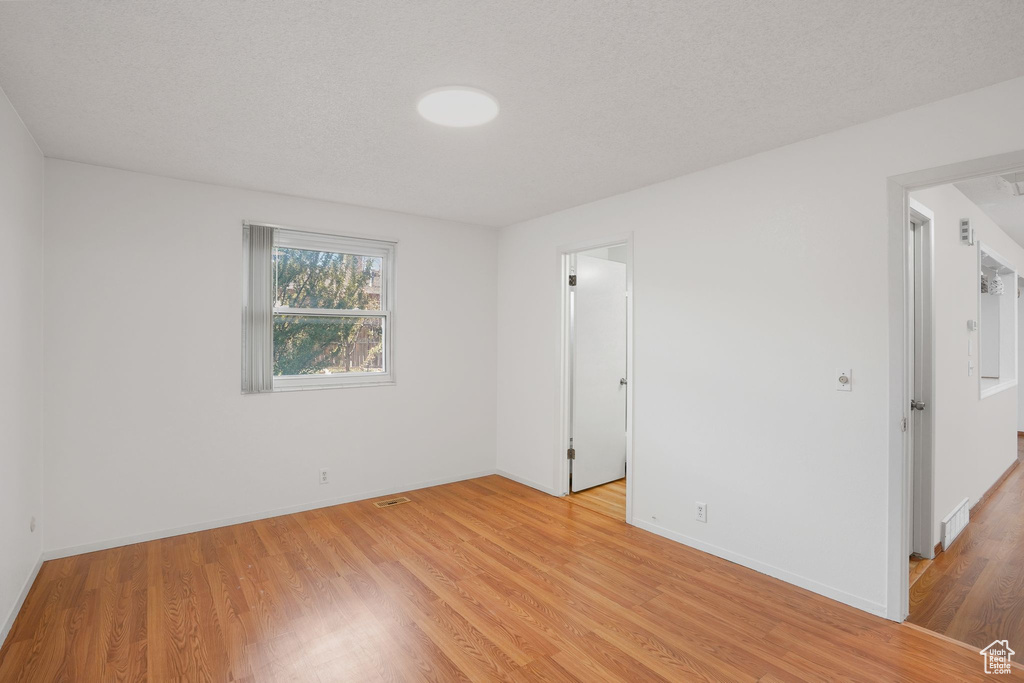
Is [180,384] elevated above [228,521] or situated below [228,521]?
above

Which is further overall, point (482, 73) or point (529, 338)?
point (529, 338)

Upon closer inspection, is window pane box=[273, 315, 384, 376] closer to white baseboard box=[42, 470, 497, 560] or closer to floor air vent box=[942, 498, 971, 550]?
white baseboard box=[42, 470, 497, 560]

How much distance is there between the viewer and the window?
3736mm

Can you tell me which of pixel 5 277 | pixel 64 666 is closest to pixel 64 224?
pixel 5 277

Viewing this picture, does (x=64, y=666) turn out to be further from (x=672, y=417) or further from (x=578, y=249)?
(x=578, y=249)

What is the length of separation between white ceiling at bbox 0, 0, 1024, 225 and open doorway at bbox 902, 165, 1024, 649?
83 cm

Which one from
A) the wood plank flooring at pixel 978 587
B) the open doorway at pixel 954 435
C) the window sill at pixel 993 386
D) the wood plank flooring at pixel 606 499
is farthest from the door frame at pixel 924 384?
the wood plank flooring at pixel 606 499

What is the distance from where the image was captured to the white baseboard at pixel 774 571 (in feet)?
8.15

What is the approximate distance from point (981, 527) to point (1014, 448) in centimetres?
282

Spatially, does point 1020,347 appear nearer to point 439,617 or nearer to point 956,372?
point 956,372

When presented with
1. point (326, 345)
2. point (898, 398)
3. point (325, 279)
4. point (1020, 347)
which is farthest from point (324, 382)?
point (1020, 347)

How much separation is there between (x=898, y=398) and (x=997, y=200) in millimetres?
2647

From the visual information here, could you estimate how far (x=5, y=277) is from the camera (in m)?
2.29

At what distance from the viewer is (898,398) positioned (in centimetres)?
242
